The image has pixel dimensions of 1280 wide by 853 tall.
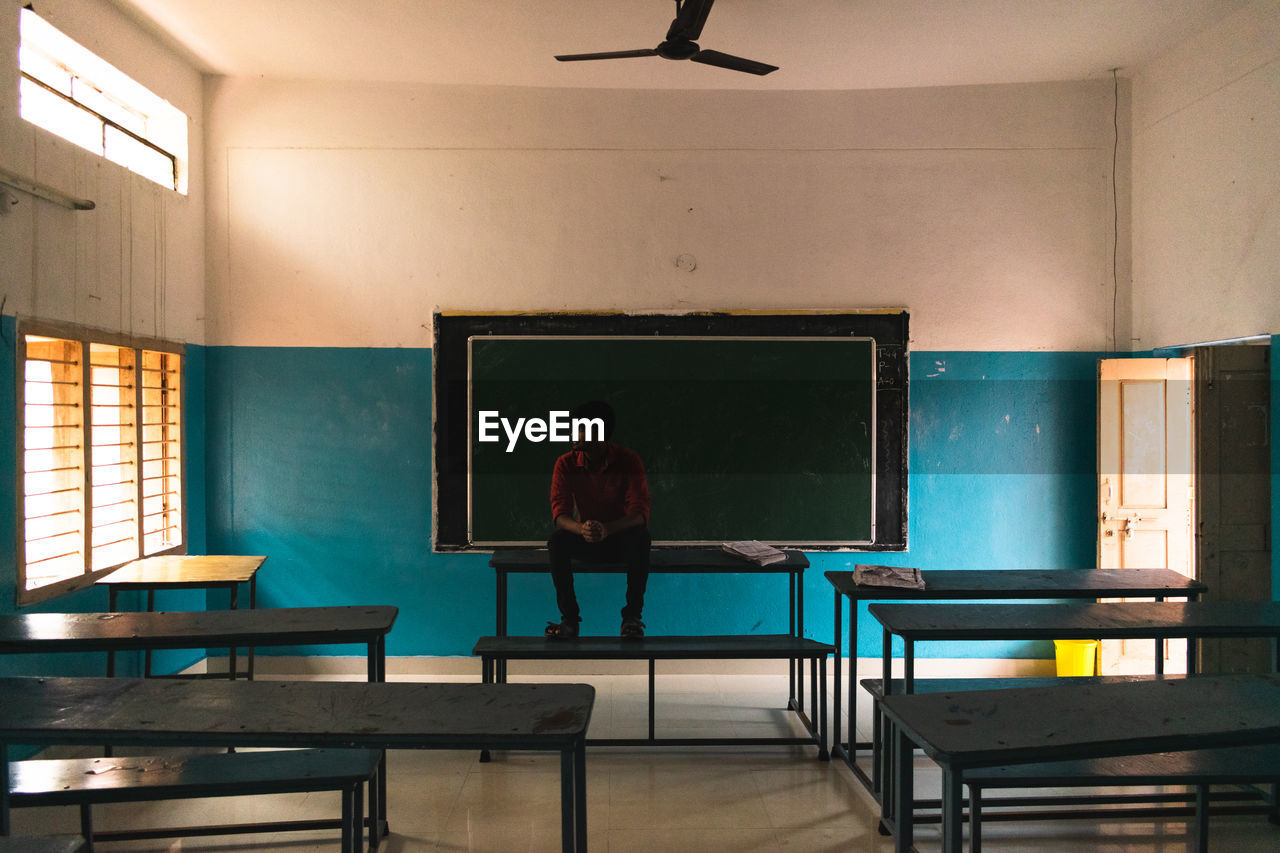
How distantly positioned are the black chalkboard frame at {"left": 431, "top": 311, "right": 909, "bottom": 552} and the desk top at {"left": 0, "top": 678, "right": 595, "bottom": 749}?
2676 millimetres

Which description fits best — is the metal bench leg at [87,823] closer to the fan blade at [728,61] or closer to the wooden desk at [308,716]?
the wooden desk at [308,716]

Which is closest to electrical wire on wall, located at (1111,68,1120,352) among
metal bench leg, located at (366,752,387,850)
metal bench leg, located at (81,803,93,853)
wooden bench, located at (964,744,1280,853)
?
wooden bench, located at (964,744,1280,853)

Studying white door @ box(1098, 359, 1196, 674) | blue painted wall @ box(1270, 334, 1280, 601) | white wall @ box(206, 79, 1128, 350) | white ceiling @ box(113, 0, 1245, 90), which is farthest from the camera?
white wall @ box(206, 79, 1128, 350)

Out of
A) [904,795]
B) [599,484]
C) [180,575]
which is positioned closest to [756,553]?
[599,484]

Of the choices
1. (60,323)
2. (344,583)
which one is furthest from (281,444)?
(60,323)

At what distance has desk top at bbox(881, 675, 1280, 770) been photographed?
2.06 metres

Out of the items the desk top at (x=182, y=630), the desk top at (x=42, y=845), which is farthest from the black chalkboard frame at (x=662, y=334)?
the desk top at (x=42, y=845)

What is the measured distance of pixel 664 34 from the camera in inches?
179

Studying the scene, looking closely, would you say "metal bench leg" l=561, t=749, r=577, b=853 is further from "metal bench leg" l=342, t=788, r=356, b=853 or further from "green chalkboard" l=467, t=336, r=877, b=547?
"green chalkboard" l=467, t=336, r=877, b=547

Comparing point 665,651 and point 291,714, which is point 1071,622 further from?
point 291,714

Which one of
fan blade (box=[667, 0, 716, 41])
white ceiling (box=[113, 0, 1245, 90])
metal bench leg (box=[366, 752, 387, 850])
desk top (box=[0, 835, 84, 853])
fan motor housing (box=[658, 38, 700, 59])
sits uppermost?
white ceiling (box=[113, 0, 1245, 90])

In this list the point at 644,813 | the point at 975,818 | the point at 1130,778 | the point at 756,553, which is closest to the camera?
the point at 975,818

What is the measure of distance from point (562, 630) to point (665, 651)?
0.63 metres

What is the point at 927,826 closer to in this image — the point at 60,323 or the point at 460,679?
the point at 460,679
